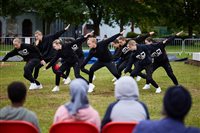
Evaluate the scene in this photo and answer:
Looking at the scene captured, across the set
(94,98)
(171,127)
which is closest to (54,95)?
(94,98)

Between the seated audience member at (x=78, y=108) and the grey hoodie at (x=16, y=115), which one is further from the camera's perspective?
the grey hoodie at (x=16, y=115)

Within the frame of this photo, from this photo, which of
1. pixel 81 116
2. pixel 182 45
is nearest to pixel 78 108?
pixel 81 116

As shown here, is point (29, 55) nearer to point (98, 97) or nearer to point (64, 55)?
point (64, 55)

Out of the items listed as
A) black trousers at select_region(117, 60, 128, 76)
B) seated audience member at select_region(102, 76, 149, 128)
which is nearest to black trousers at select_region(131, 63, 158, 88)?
black trousers at select_region(117, 60, 128, 76)

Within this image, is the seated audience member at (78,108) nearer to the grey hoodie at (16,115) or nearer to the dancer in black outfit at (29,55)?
the grey hoodie at (16,115)

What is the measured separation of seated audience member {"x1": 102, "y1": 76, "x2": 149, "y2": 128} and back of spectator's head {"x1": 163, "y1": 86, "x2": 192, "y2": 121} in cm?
108

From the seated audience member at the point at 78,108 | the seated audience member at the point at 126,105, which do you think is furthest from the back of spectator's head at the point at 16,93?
the seated audience member at the point at 126,105

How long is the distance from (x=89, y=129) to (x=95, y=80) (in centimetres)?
1255

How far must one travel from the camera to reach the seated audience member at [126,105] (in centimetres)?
548

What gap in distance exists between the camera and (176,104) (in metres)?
4.34

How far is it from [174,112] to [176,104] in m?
0.08

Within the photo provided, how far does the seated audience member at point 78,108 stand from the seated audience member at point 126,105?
0.23 m

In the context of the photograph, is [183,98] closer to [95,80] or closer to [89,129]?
[89,129]

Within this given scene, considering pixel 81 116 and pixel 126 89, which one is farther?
pixel 81 116
